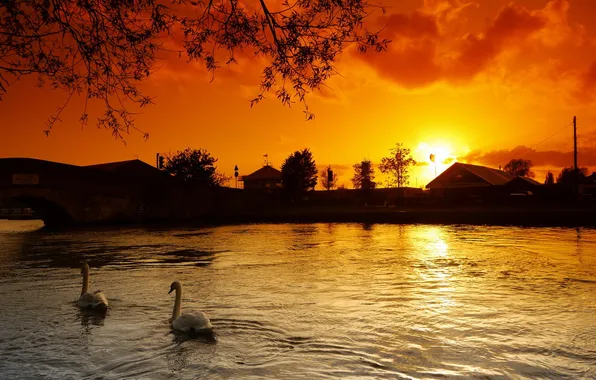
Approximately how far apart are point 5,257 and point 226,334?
18397 mm

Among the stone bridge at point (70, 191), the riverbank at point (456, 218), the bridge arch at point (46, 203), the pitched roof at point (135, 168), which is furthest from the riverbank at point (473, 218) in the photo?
the pitched roof at point (135, 168)

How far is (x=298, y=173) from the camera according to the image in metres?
87.4

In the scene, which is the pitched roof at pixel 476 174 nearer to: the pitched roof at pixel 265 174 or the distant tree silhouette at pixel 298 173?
the distant tree silhouette at pixel 298 173

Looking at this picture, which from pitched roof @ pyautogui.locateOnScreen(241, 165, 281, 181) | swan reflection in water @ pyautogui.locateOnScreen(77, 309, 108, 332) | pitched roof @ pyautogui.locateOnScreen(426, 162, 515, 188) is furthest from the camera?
pitched roof @ pyautogui.locateOnScreen(241, 165, 281, 181)

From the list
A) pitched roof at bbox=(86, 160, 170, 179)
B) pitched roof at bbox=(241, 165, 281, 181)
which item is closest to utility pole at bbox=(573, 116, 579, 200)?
pitched roof at bbox=(86, 160, 170, 179)

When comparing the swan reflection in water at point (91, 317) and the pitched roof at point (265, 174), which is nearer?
the swan reflection in water at point (91, 317)

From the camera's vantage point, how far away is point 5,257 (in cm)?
2317

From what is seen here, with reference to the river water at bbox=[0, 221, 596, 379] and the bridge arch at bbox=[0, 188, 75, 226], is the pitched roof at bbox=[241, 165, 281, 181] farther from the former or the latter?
the river water at bbox=[0, 221, 596, 379]

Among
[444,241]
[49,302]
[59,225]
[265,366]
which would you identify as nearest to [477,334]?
[265,366]

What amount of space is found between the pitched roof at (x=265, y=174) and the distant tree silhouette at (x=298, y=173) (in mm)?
25028

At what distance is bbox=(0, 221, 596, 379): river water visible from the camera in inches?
296

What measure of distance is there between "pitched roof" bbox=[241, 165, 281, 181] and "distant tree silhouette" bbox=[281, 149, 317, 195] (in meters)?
25.0

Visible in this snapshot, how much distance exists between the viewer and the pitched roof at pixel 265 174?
117 meters

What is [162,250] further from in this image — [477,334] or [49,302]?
[477,334]
